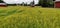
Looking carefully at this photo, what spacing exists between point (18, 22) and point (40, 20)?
0.36 metres

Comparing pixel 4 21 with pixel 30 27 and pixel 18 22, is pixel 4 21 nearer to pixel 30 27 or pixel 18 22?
pixel 18 22

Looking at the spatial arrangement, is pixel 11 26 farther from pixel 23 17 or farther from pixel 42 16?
pixel 42 16

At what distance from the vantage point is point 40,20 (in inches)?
138

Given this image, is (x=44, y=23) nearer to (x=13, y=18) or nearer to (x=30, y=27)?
(x=30, y=27)

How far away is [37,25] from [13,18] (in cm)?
46

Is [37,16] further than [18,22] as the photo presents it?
Yes

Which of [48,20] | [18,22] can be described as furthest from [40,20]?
[18,22]

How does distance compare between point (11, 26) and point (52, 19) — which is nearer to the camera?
point (11, 26)

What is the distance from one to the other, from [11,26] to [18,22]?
0.56 ft

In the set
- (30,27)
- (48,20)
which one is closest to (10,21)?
(30,27)

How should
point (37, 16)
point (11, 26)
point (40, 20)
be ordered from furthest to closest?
point (37, 16)
point (40, 20)
point (11, 26)

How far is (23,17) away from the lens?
3.62 metres

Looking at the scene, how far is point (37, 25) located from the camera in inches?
131

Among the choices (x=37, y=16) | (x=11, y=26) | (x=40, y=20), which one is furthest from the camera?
(x=37, y=16)
